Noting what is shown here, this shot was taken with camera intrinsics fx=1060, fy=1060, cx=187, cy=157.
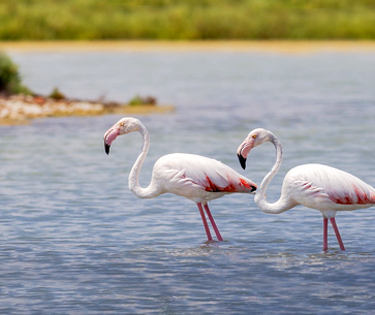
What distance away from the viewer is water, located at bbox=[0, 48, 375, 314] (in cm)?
809

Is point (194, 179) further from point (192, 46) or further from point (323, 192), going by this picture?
point (192, 46)

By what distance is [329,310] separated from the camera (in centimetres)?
764

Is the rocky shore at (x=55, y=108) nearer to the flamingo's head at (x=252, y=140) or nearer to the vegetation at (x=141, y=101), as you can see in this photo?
the vegetation at (x=141, y=101)

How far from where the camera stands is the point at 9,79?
89.8ft

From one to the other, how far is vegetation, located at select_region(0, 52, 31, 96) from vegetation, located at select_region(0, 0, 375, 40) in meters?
27.6

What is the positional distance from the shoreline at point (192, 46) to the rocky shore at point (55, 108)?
85.9 feet

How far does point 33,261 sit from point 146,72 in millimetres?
29948

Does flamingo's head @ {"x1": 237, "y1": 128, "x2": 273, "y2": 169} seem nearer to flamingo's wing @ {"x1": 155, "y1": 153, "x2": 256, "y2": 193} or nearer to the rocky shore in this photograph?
flamingo's wing @ {"x1": 155, "y1": 153, "x2": 256, "y2": 193}

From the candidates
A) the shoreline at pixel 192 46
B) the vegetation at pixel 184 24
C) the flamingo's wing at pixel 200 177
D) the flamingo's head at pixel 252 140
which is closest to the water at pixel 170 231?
the flamingo's wing at pixel 200 177

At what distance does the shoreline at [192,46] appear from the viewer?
52.1m

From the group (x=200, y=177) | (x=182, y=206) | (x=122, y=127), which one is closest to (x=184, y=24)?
(x=182, y=206)

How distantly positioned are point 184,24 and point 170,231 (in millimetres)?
46111

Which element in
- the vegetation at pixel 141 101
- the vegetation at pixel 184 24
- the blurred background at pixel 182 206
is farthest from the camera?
the vegetation at pixel 184 24

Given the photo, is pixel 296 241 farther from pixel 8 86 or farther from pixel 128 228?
pixel 8 86
